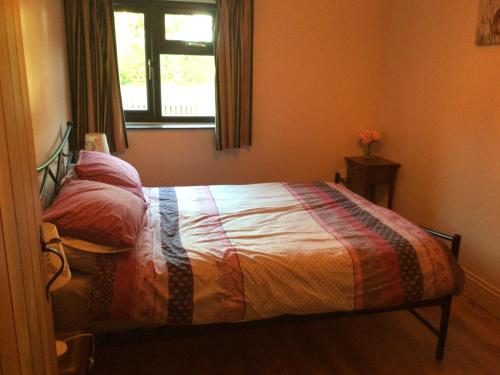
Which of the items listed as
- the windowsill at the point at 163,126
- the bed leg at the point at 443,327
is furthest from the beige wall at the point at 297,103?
the bed leg at the point at 443,327

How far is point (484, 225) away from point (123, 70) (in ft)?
9.93

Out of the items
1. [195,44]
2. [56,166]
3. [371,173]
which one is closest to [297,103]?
[371,173]

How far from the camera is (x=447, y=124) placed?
2.98 m

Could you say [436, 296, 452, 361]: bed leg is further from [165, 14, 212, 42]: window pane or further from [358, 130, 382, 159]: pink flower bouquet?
[165, 14, 212, 42]: window pane

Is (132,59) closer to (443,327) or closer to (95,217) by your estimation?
(95,217)

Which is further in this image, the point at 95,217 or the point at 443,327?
the point at 443,327

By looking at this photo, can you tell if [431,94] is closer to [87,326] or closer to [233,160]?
[233,160]

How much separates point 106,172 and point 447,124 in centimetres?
240

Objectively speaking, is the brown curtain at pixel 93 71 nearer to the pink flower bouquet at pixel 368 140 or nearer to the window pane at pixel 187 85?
the window pane at pixel 187 85

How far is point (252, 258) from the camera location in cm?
183

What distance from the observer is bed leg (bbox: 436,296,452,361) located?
2.02 m

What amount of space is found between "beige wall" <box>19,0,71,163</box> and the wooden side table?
2437 millimetres

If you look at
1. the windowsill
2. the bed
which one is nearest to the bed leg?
the bed

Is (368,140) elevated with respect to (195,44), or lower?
lower
